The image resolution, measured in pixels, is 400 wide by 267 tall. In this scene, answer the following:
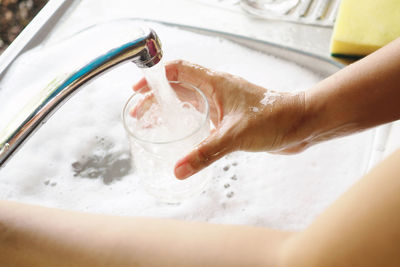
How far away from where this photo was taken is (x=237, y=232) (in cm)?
55

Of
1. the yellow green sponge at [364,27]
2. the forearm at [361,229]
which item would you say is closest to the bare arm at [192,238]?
the forearm at [361,229]

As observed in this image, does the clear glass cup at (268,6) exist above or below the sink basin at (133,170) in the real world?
above

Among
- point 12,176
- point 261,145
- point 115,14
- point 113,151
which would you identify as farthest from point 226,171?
point 115,14

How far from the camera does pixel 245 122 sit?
63 centimetres

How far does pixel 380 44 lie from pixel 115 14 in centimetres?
66

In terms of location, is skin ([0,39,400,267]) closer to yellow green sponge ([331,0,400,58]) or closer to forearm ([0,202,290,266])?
forearm ([0,202,290,266])

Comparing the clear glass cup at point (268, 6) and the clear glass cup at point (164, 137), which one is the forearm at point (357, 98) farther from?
the clear glass cup at point (268, 6)

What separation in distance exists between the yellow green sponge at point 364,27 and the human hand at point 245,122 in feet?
1.04

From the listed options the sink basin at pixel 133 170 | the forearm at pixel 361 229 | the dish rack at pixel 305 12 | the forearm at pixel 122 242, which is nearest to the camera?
the forearm at pixel 361 229

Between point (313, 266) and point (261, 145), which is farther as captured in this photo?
point (261, 145)

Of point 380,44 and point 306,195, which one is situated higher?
point 380,44

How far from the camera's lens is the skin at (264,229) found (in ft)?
1.37

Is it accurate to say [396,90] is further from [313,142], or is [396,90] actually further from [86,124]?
[86,124]

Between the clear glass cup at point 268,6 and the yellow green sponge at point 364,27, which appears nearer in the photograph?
the yellow green sponge at point 364,27
